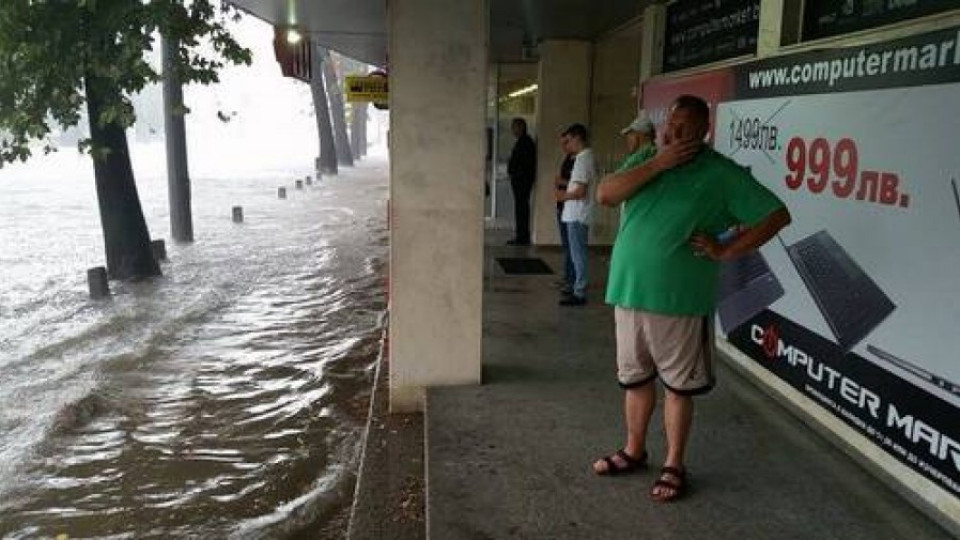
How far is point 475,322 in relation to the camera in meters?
5.06

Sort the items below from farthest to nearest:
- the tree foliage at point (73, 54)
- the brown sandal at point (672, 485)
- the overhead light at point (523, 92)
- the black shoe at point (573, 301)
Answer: the overhead light at point (523, 92)
the tree foliage at point (73, 54)
the black shoe at point (573, 301)
the brown sandal at point (672, 485)

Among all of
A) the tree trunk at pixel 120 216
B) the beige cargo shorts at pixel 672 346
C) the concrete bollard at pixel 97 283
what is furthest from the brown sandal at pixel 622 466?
the tree trunk at pixel 120 216

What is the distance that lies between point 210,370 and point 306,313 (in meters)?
2.13

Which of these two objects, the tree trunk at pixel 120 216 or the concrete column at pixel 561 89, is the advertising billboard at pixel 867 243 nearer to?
the concrete column at pixel 561 89

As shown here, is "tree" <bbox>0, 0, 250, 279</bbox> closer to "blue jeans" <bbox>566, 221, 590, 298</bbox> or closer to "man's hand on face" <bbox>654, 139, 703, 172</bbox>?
"blue jeans" <bbox>566, 221, 590, 298</bbox>

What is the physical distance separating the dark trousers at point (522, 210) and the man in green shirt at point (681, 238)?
7.90 metres

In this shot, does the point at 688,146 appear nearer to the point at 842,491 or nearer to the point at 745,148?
the point at 842,491

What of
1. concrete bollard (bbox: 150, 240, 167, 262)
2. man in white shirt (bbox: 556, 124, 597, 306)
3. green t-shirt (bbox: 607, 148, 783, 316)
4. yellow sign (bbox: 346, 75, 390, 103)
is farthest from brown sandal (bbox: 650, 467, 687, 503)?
concrete bollard (bbox: 150, 240, 167, 262)

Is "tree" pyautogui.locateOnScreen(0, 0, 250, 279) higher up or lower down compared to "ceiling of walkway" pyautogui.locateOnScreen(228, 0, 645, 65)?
lower down

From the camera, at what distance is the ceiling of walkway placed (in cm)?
850

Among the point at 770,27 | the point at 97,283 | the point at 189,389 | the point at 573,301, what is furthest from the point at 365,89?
the point at 770,27

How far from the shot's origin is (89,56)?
8977mm

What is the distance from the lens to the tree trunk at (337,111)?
33.7 meters

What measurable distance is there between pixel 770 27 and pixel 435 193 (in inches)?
90.4
